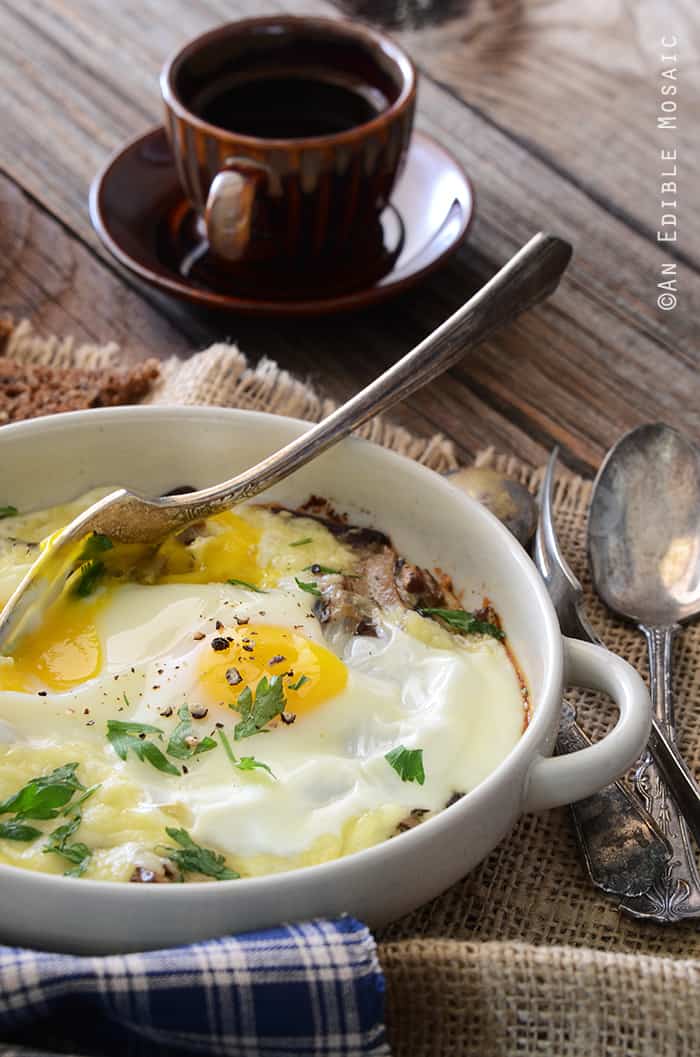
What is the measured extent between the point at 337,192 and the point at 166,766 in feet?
5.83

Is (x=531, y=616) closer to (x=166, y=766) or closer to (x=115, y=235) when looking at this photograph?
(x=166, y=766)

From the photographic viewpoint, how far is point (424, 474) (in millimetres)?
2504

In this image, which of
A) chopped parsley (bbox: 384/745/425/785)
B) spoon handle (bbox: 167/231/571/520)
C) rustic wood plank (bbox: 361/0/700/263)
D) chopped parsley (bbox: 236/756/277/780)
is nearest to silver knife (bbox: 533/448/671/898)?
chopped parsley (bbox: 384/745/425/785)

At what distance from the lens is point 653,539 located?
111 inches

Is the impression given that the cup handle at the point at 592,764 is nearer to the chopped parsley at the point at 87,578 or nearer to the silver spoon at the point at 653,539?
the silver spoon at the point at 653,539

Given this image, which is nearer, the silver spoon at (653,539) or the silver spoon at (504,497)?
the silver spoon at (653,539)

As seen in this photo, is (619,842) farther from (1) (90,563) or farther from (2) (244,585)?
(1) (90,563)

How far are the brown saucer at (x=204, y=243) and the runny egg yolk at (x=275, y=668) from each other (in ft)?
4.04

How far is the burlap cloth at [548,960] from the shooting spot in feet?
6.14

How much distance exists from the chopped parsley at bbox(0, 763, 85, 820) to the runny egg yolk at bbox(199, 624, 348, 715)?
0.30 metres

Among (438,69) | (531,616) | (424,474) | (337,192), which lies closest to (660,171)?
(438,69)

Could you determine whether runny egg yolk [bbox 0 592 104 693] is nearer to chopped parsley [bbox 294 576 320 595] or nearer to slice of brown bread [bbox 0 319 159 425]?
chopped parsley [bbox 294 576 320 595]

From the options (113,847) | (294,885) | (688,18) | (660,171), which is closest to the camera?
(294,885)

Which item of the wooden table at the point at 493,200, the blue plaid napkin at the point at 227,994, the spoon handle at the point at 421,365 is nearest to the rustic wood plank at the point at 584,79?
the wooden table at the point at 493,200
